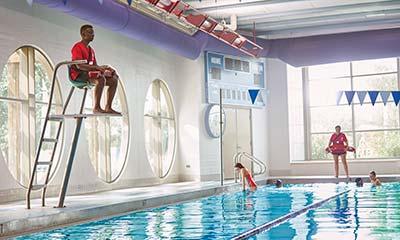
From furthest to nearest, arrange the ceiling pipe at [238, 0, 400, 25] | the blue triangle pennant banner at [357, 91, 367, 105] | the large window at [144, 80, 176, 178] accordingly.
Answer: the blue triangle pennant banner at [357, 91, 367, 105], the large window at [144, 80, 176, 178], the ceiling pipe at [238, 0, 400, 25]

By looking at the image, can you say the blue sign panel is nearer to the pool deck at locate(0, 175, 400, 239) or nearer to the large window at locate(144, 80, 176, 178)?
the large window at locate(144, 80, 176, 178)

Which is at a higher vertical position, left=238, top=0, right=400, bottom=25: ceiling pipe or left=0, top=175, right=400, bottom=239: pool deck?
left=238, top=0, right=400, bottom=25: ceiling pipe

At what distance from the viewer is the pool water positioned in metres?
6.02

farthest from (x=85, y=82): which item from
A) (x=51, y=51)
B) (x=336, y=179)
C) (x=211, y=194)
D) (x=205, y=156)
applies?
(x=336, y=179)

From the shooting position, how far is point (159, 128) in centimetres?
1495

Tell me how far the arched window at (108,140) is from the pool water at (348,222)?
4727 mm

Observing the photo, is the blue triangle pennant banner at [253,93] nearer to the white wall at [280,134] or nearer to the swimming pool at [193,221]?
the white wall at [280,134]

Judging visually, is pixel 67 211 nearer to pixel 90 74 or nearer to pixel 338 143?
pixel 90 74

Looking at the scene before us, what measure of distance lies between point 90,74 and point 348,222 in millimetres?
3557

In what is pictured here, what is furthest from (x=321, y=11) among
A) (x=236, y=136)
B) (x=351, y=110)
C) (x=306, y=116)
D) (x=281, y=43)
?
(x=306, y=116)

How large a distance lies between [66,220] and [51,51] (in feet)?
13.1

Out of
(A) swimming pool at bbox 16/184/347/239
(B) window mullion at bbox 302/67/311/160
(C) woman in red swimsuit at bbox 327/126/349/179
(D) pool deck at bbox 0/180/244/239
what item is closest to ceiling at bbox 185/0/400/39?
(B) window mullion at bbox 302/67/311/160

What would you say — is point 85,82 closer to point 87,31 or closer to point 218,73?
point 87,31

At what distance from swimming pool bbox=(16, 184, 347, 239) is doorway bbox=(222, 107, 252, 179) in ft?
20.0
